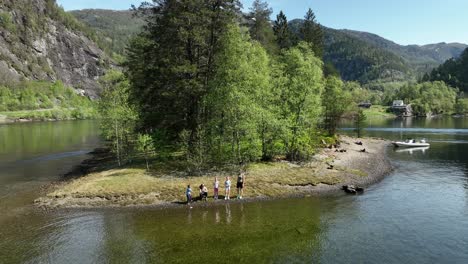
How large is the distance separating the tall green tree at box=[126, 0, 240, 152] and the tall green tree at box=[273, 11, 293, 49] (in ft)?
143

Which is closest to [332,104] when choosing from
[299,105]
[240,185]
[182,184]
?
[299,105]

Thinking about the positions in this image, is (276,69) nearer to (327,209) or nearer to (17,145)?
(327,209)

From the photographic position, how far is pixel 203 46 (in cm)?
5566

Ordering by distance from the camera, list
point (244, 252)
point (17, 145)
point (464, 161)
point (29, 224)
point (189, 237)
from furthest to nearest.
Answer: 1. point (17, 145)
2. point (464, 161)
3. point (29, 224)
4. point (189, 237)
5. point (244, 252)

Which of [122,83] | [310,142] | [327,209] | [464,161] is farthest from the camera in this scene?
[122,83]

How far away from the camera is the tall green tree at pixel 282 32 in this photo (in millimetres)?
99194

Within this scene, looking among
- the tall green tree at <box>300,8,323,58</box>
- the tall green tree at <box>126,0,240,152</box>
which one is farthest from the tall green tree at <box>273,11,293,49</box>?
the tall green tree at <box>126,0,240,152</box>

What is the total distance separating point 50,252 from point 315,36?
8923 centimetres

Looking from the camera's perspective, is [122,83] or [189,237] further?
[122,83]

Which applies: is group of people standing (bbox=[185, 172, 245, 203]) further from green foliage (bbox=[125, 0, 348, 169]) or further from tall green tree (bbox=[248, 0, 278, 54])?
tall green tree (bbox=[248, 0, 278, 54])

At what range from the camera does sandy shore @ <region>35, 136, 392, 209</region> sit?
4238 centimetres

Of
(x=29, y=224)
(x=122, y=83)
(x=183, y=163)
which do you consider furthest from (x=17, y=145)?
(x=29, y=224)

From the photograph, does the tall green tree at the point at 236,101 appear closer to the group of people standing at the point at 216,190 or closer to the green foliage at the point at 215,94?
the green foliage at the point at 215,94

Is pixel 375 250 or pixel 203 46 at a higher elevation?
pixel 203 46
